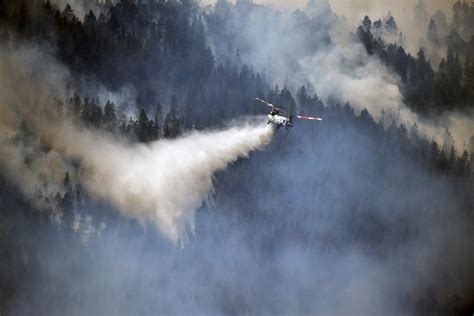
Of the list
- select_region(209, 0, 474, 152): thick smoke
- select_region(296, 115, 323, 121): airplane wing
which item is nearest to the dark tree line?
select_region(209, 0, 474, 152): thick smoke

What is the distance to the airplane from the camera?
11039 mm

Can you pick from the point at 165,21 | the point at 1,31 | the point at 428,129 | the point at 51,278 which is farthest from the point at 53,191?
the point at 428,129

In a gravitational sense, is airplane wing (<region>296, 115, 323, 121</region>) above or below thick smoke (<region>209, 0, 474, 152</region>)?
below

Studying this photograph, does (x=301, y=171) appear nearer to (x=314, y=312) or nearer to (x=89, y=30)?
(x=314, y=312)

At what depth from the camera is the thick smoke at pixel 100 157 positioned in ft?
35.1

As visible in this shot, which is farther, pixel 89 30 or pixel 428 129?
pixel 428 129

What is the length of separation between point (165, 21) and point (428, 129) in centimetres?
477

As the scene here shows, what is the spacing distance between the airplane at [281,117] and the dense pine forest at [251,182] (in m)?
0.18

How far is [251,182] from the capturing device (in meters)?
11.6

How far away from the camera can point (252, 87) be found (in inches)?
460

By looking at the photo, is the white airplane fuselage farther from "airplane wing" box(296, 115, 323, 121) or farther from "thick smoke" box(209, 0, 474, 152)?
"thick smoke" box(209, 0, 474, 152)

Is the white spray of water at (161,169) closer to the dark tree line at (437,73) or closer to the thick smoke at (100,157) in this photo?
the thick smoke at (100,157)

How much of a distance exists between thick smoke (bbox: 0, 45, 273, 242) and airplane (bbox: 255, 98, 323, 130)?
2.55ft

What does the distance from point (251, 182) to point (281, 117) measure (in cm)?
119
